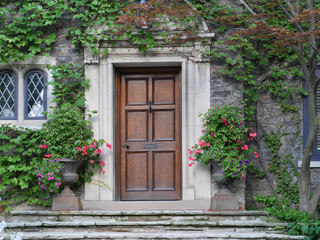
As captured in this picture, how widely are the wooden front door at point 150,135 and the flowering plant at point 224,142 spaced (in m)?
0.59

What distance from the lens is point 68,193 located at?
21.2 ft

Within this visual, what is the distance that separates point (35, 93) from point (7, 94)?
458 mm

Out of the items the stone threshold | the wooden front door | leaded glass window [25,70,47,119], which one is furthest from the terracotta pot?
leaded glass window [25,70,47,119]

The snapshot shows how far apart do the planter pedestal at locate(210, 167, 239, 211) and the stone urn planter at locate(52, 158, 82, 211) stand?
1960 millimetres

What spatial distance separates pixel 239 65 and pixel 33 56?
318 centimetres

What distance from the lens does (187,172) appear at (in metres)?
6.73

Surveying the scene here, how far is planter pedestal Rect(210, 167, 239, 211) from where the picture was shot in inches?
246

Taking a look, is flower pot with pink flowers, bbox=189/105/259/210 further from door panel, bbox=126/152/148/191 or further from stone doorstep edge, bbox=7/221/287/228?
door panel, bbox=126/152/148/191

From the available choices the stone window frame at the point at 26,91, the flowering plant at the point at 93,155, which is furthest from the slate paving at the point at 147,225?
the stone window frame at the point at 26,91

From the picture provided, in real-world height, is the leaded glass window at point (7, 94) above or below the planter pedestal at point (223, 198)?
above

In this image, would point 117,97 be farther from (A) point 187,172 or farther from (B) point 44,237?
(B) point 44,237

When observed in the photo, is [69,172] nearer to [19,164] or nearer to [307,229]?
[19,164]

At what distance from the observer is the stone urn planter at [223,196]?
20.5ft

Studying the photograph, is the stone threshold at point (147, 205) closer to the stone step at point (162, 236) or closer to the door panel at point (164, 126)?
the stone step at point (162, 236)
